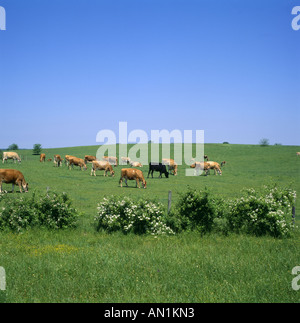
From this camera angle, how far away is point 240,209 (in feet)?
38.3

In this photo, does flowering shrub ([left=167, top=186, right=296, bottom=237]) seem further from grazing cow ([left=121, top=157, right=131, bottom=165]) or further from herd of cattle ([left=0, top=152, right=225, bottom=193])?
grazing cow ([left=121, top=157, right=131, bottom=165])

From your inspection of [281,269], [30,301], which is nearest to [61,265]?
[30,301]

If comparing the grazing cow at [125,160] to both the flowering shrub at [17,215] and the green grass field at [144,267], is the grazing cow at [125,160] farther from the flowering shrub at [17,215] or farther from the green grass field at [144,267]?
the flowering shrub at [17,215]

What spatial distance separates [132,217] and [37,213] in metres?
3.75

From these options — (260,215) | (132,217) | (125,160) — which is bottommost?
(132,217)

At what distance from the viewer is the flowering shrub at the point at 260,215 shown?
37.0ft

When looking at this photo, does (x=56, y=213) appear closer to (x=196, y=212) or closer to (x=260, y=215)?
(x=196, y=212)

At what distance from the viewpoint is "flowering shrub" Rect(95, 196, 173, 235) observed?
37.6 ft

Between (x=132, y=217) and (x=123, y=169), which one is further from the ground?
(x=123, y=169)

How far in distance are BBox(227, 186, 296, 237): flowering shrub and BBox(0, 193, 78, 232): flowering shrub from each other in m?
6.31

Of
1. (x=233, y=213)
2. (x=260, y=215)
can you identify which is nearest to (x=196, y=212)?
(x=233, y=213)

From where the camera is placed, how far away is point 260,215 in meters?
11.5

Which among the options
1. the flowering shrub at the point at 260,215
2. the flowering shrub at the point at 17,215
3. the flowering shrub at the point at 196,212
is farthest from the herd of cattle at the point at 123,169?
the flowering shrub at the point at 260,215
